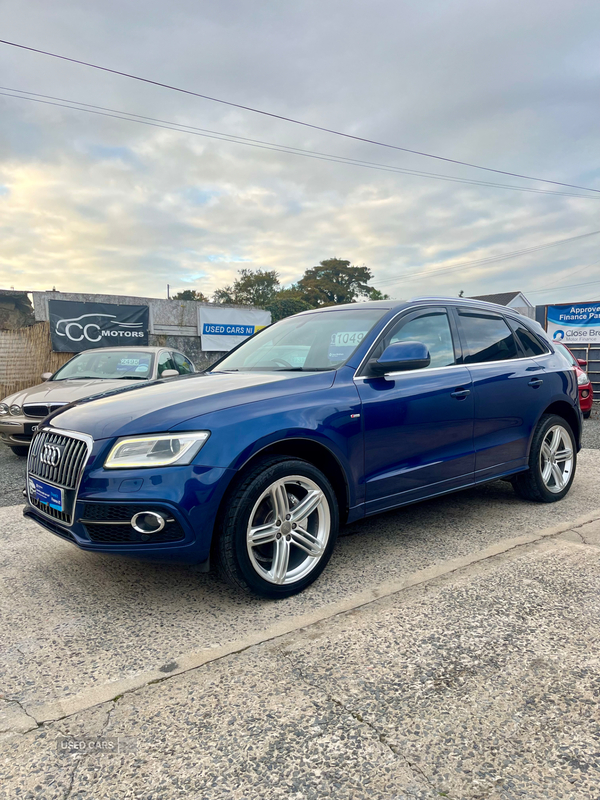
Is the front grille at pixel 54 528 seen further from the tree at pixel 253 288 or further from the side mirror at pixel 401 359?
the tree at pixel 253 288

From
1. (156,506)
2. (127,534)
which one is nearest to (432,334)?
(156,506)

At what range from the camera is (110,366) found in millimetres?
7789

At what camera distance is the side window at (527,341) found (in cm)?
466

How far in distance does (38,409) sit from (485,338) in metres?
5.09

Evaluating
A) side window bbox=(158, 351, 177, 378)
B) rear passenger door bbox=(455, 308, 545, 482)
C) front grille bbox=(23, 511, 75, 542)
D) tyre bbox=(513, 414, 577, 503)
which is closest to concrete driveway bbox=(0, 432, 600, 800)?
front grille bbox=(23, 511, 75, 542)

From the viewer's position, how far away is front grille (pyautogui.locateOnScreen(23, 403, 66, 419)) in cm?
655

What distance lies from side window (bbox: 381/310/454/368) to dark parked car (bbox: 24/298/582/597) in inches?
0.5

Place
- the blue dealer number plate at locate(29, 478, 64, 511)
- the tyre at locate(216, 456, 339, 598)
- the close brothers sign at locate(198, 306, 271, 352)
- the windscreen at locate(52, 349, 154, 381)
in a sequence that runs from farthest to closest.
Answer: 1. the close brothers sign at locate(198, 306, 271, 352)
2. the windscreen at locate(52, 349, 154, 381)
3. the blue dealer number plate at locate(29, 478, 64, 511)
4. the tyre at locate(216, 456, 339, 598)

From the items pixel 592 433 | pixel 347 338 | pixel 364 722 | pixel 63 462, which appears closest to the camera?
pixel 364 722

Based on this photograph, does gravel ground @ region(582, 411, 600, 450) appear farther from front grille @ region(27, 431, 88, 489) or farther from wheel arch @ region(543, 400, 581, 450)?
front grille @ region(27, 431, 88, 489)

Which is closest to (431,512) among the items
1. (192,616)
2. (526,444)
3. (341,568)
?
(526,444)

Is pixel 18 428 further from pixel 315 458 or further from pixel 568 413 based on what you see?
pixel 568 413

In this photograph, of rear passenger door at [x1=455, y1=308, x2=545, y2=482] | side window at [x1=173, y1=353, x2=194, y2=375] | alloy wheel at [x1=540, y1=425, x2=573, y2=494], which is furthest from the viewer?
side window at [x1=173, y1=353, x2=194, y2=375]

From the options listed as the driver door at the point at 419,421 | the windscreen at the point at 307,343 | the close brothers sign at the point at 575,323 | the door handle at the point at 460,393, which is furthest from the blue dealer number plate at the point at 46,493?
the close brothers sign at the point at 575,323
